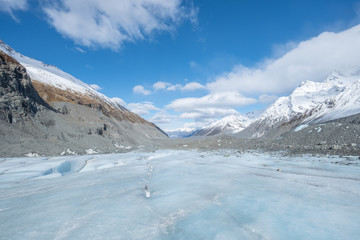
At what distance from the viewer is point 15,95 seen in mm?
31094

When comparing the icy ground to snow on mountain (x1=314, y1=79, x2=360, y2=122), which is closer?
the icy ground

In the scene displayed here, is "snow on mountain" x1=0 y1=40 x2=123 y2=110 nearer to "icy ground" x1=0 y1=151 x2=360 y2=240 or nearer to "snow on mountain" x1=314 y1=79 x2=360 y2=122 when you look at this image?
"icy ground" x1=0 y1=151 x2=360 y2=240

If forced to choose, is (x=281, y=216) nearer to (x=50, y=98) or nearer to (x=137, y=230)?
(x=137, y=230)

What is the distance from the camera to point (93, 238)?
3621 millimetres

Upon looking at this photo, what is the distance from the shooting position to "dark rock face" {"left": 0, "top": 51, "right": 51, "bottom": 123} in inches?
1124

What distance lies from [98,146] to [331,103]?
313ft

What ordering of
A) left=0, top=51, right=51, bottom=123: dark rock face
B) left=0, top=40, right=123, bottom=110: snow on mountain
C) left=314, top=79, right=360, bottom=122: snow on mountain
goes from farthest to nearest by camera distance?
1. left=0, top=40, right=123, bottom=110: snow on mountain
2. left=314, top=79, right=360, bottom=122: snow on mountain
3. left=0, top=51, right=51, bottom=123: dark rock face

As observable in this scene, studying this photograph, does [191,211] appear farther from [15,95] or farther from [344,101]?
[344,101]

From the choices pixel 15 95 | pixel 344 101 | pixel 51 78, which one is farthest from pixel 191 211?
pixel 51 78

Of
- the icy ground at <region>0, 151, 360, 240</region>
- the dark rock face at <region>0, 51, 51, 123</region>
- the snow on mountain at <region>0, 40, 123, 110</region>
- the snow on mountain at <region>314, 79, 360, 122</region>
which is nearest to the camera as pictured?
the icy ground at <region>0, 151, 360, 240</region>

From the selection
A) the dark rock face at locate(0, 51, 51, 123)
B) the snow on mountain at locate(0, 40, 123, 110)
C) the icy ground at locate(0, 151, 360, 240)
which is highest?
the snow on mountain at locate(0, 40, 123, 110)

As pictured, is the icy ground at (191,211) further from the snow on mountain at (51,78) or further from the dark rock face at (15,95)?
the snow on mountain at (51,78)

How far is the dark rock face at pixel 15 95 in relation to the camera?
28.6m

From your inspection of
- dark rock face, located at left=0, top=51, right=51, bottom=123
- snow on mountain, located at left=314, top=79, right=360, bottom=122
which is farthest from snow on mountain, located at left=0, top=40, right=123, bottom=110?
snow on mountain, located at left=314, top=79, right=360, bottom=122
